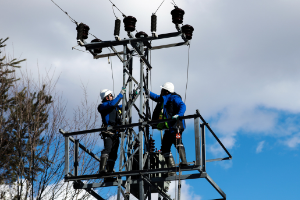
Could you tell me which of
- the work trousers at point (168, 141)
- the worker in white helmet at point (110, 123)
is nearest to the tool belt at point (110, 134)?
the worker in white helmet at point (110, 123)

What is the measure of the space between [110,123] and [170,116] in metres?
1.51

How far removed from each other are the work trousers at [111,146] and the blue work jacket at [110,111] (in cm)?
37

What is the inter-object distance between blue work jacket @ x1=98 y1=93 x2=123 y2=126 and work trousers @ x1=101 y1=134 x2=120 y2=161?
0.37 metres

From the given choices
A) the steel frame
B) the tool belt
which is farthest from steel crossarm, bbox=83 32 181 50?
the tool belt

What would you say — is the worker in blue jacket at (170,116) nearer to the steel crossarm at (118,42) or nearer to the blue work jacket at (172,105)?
the blue work jacket at (172,105)

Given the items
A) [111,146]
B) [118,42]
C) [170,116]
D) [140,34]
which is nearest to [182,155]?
[170,116]

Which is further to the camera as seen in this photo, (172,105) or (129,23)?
(129,23)

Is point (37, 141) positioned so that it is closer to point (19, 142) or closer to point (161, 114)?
point (19, 142)

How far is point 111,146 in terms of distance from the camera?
35.3 ft

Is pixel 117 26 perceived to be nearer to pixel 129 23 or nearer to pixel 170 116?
pixel 129 23

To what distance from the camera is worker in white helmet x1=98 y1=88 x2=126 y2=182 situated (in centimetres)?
1071

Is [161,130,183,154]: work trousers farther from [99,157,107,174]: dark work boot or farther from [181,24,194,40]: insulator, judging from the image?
[181,24,194,40]: insulator

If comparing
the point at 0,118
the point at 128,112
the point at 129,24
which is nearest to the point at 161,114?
the point at 128,112

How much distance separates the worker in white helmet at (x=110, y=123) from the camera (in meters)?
10.7
